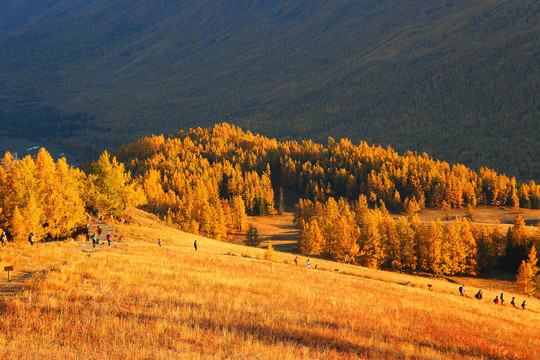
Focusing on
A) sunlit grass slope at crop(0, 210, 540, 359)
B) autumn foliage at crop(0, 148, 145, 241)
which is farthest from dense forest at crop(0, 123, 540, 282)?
sunlit grass slope at crop(0, 210, 540, 359)

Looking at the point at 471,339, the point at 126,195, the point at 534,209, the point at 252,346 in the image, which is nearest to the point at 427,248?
the point at 126,195

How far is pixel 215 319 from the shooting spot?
55.7 ft

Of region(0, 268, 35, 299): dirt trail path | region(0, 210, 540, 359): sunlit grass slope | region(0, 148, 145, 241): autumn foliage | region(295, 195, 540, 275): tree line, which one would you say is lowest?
region(295, 195, 540, 275): tree line

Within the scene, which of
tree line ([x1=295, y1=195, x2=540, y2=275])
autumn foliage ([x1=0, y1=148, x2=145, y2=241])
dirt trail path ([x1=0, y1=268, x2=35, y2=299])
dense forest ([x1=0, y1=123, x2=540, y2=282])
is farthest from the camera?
tree line ([x1=295, y1=195, x2=540, y2=275])

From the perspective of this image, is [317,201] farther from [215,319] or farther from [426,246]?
[215,319]

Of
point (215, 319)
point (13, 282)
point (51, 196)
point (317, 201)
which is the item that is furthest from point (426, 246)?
point (13, 282)

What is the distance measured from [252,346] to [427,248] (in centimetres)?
7401

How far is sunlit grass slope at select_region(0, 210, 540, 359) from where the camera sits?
13438 mm

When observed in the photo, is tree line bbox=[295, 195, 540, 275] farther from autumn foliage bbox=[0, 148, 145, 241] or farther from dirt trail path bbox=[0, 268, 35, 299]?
dirt trail path bbox=[0, 268, 35, 299]

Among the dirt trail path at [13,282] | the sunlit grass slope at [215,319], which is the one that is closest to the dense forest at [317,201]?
the sunlit grass slope at [215,319]

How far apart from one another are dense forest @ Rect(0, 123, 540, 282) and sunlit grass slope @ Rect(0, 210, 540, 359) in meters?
22.9

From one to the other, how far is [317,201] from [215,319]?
12035cm

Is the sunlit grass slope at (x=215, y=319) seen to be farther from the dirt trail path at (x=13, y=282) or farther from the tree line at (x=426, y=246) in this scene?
the tree line at (x=426, y=246)

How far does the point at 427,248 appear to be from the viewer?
81438mm
